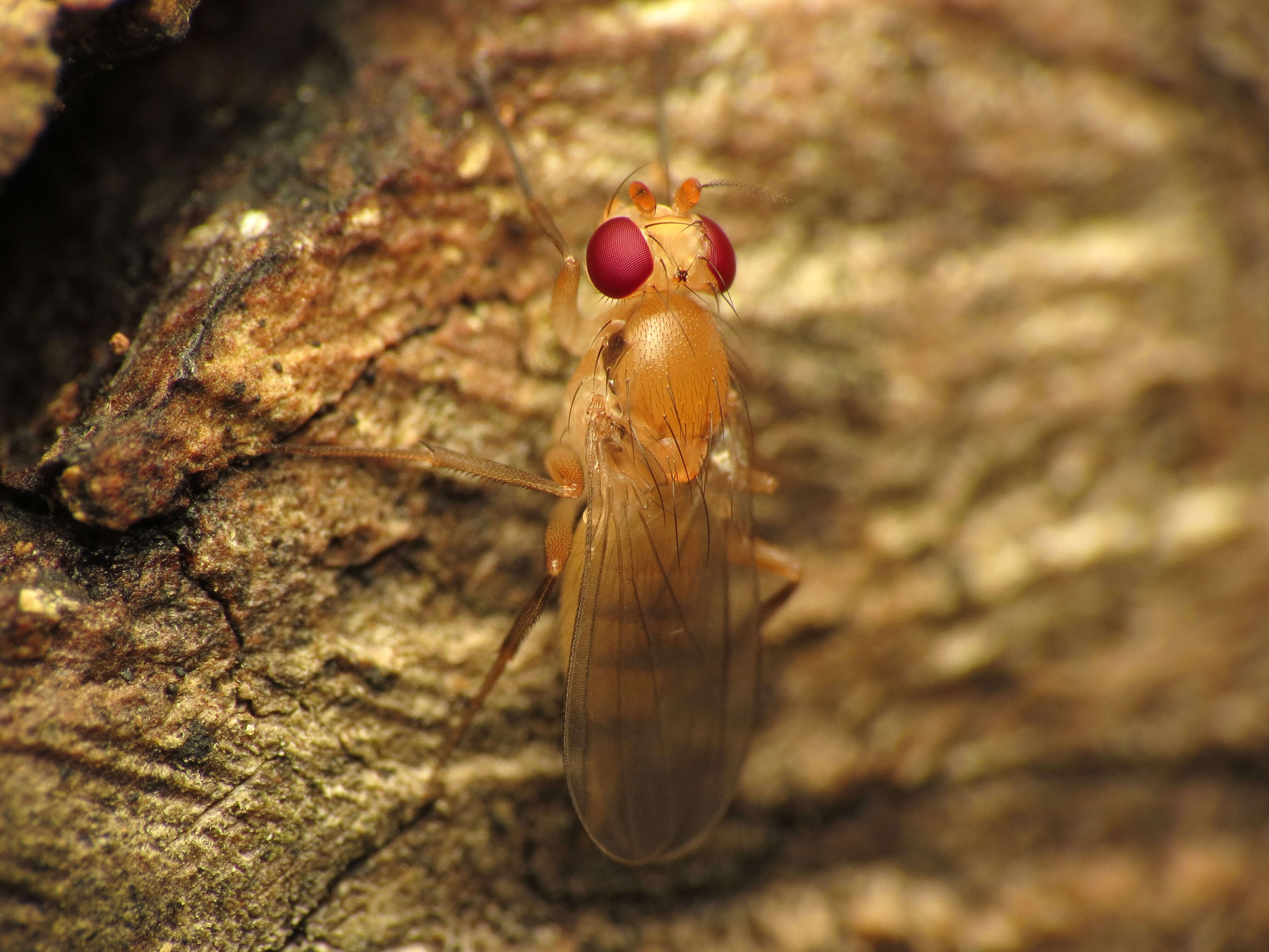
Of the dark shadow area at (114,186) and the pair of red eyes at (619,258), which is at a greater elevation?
the pair of red eyes at (619,258)

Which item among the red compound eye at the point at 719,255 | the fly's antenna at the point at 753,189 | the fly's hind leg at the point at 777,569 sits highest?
the fly's antenna at the point at 753,189

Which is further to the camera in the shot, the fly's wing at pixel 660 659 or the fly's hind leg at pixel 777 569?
the fly's hind leg at pixel 777 569

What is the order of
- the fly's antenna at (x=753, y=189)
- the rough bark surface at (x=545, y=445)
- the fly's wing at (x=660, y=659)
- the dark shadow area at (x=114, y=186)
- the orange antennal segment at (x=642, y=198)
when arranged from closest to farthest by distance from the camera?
1. the rough bark surface at (x=545, y=445)
2. the dark shadow area at (x=114, y=186)
3. the fly's wing at (x=660, y=659)
4. the orange antennal segment at (x=642, y=198)
5. the fly's antenna at (x=753, y=189)

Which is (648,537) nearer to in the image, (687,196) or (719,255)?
(719,255)

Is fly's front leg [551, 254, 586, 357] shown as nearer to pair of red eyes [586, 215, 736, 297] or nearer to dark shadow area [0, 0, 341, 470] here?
pair of red eyes [586, 215, 736, 297]

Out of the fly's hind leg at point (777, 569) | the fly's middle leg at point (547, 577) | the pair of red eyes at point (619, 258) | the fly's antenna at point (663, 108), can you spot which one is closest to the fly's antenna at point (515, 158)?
the pair of red eyes at point (619, 258)

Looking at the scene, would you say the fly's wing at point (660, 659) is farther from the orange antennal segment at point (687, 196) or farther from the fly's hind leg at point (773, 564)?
the orange antennal segment at point (687, 196)

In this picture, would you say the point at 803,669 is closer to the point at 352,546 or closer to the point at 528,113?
the point at 352,546

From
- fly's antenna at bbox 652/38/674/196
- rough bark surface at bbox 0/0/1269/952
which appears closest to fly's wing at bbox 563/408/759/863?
rough bark surface at bbox 0/0/1269/952

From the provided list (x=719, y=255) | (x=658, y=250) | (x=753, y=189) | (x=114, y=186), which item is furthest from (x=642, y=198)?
(x=114, y=186)
